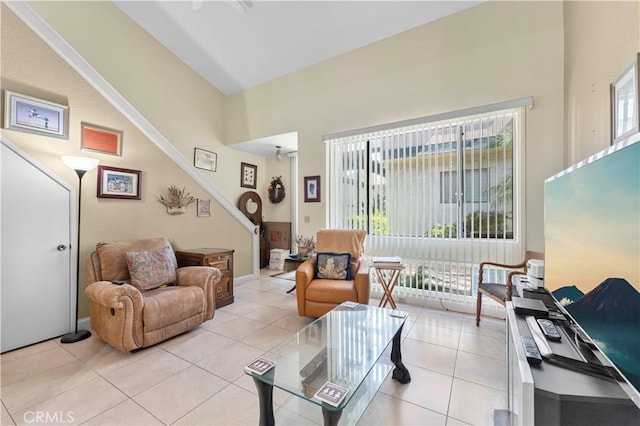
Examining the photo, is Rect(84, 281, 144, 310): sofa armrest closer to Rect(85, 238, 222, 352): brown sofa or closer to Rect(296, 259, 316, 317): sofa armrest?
Rect(85, 238, 222, 352): brown sofa

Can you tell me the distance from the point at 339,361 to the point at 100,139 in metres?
3.29

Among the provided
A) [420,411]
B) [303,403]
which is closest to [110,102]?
[303,403]

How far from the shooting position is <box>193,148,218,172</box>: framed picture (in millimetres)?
4533

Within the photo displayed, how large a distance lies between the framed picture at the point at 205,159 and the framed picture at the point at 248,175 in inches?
24.5

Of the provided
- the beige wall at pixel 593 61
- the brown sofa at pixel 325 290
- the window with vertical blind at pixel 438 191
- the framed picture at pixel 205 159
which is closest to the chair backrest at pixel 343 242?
the brown sofa at pixel 325 290

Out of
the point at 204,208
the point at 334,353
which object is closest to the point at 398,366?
the point at 334,353

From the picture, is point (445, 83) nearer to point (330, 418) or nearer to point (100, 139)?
point (330, 418)

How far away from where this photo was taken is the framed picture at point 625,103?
140 centimetres

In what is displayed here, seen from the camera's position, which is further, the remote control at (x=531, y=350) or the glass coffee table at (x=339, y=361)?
the glass coffee table at (x=339, y=361)

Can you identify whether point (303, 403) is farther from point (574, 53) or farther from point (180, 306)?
point (574, 53)

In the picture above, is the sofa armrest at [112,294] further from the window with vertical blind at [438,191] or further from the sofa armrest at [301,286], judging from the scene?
the window with vertical blind at [438,191]

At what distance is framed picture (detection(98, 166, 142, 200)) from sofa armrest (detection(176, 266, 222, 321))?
115 centimetres

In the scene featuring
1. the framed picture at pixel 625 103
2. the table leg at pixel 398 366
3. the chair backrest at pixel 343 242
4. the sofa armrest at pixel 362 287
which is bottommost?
the table leg at pixel 398 366

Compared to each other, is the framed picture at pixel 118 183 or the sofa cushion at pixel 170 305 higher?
the framed picture at pixel 118 183
